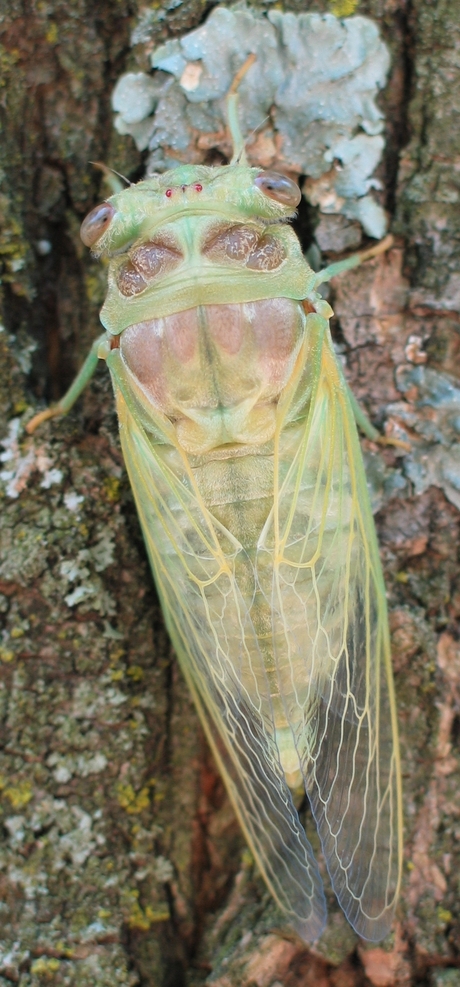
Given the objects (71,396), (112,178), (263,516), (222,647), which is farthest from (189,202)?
(222,647)

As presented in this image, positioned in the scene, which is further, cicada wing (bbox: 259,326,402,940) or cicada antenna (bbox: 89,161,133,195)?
cicada antenna (bbox: 89,161,133,195)

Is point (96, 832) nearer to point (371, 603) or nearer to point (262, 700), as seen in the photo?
point (262, 700)

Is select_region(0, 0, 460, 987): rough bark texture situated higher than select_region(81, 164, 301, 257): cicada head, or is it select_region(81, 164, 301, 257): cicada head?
select_region(81, 164, 301, 257): cicada head

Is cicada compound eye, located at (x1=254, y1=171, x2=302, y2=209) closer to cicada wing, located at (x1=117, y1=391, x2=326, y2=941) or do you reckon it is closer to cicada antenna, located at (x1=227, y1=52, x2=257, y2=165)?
cicada antenna, located at (x1=227, y1=52, x2=257, y2=165)

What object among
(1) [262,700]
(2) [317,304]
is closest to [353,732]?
(1) [262,700]

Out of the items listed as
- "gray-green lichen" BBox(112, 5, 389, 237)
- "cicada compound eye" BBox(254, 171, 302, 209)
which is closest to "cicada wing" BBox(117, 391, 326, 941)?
"cicada compound eye" BBox(254, 171, 302, 209)
